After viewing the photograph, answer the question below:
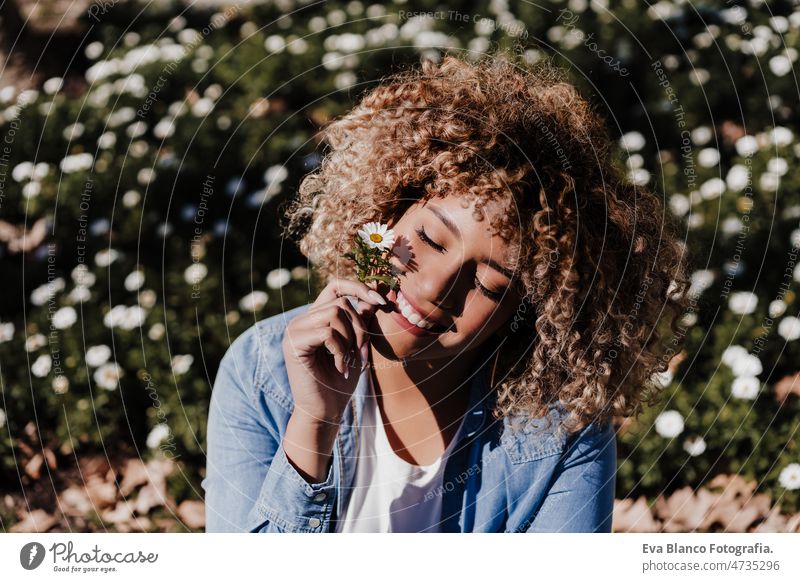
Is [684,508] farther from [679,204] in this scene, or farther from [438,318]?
[438,318]

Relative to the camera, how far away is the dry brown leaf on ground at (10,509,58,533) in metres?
1.17

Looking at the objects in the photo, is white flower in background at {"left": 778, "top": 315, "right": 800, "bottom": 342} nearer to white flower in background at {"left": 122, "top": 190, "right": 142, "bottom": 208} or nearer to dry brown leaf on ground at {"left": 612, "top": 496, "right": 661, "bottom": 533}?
dry brown leaf on ground at {"left": 612, "top": 496, "right": 661, "bottom": 533}

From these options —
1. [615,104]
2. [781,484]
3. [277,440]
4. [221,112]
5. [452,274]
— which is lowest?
[781,484]

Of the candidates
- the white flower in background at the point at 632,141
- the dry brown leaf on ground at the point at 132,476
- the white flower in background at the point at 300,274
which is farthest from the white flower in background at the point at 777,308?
the dry brown leaf on ground at the point at 132,476

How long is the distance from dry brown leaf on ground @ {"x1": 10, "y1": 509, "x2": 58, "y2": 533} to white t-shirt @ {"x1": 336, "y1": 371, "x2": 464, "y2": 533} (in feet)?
1.63

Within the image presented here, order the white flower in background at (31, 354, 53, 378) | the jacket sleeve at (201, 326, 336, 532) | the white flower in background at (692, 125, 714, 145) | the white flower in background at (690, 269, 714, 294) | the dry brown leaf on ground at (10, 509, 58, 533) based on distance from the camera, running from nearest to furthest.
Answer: the jacket sleeve at (201, 326, 336, 532), the dry brown leaf on ground at (10, 509, 58, 533), the white flower in background at (31, 354, 53, 378), the white flower in background at (690, 269, 714, 294), the white flower in background at (692, 125, 714, 145)

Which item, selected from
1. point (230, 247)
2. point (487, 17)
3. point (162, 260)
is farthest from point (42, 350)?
point (487, 17)

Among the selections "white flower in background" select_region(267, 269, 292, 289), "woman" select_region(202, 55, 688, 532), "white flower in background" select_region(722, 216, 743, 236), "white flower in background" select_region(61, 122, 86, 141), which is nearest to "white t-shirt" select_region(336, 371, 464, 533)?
"woman" select_region(202, 55, 688, 532)

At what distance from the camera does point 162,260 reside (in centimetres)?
136

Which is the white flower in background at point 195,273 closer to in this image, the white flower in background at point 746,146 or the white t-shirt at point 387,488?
the white t-shirt at point 387,488

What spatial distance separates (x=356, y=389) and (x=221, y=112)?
0.72 metres

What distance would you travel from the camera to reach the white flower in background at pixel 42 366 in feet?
4.17

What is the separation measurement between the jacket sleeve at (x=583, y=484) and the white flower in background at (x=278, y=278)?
58 centimetres

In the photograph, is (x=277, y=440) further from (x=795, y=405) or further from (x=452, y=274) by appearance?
(x=795, y=405)
